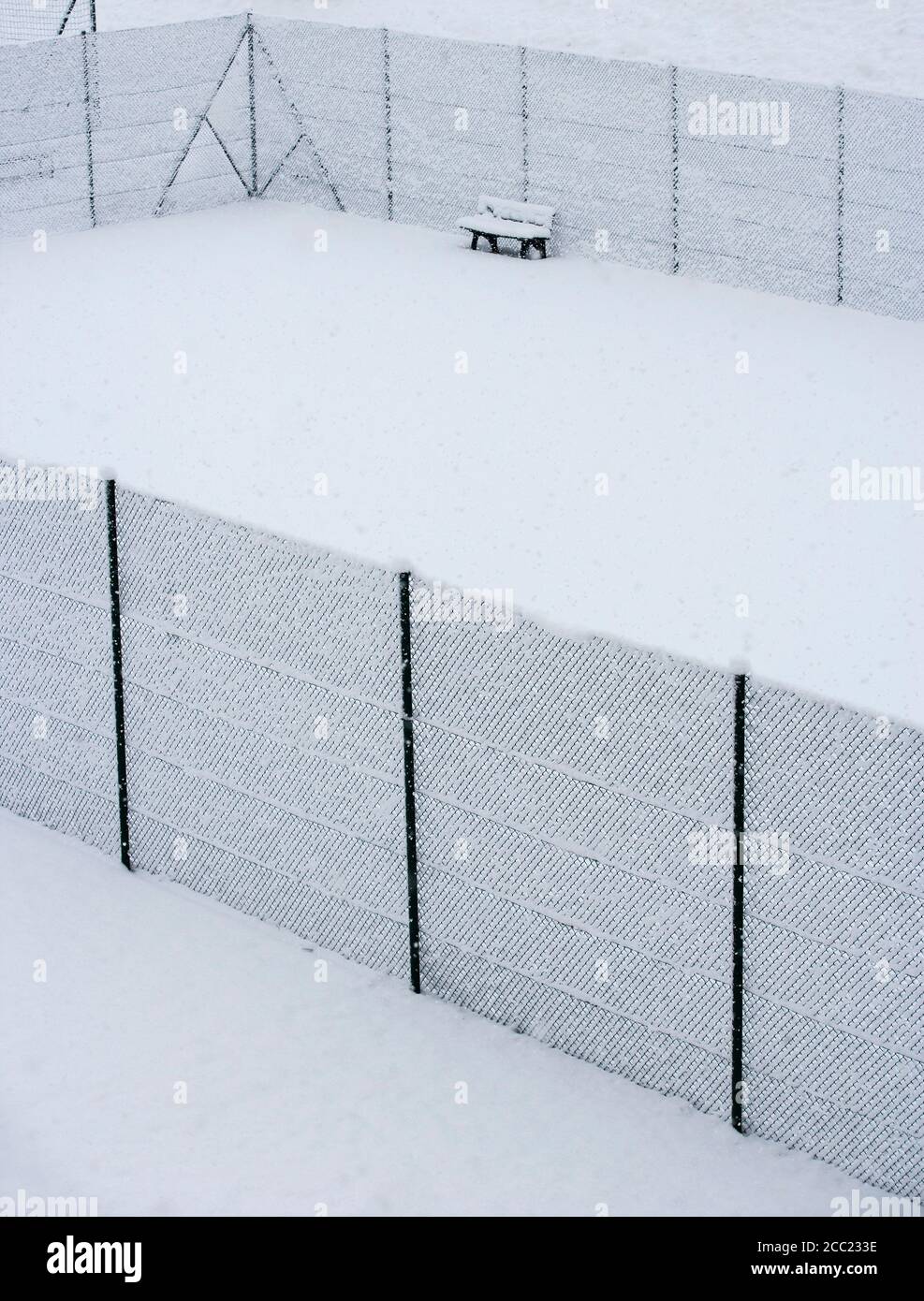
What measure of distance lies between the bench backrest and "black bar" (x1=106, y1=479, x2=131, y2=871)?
41.5 feet

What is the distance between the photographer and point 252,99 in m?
26.8

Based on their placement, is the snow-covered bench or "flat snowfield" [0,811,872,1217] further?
the snow-covered bench

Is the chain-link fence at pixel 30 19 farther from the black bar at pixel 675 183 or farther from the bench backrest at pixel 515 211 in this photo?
the black bar at pixel 675 183

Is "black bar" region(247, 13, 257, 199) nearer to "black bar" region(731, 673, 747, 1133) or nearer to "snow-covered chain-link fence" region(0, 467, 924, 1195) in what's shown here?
"snow-covered chain-link fence" region(0, 467, 924, 1195)

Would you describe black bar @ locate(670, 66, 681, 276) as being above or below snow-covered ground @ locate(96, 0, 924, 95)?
below

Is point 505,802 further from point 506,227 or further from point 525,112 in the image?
point 525,112

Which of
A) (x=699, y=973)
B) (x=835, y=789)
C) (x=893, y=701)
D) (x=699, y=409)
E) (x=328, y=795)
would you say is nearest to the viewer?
(x=835, y=789)

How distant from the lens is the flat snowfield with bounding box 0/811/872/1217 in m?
10.5

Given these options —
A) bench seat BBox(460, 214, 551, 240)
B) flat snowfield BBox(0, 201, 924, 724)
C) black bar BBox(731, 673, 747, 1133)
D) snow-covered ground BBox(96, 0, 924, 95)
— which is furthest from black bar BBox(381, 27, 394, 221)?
black bar BBox(731, 673, 747, 1133)

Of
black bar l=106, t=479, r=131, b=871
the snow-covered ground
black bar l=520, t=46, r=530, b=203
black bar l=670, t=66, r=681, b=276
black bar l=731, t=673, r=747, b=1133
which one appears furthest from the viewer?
the snow-covered ground

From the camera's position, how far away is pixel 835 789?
10.2 meters

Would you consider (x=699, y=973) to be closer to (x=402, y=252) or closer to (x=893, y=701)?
(x=893, y=701)

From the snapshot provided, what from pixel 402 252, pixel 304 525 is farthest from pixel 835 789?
pixel 402 252

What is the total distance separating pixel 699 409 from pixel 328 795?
28.1ft
